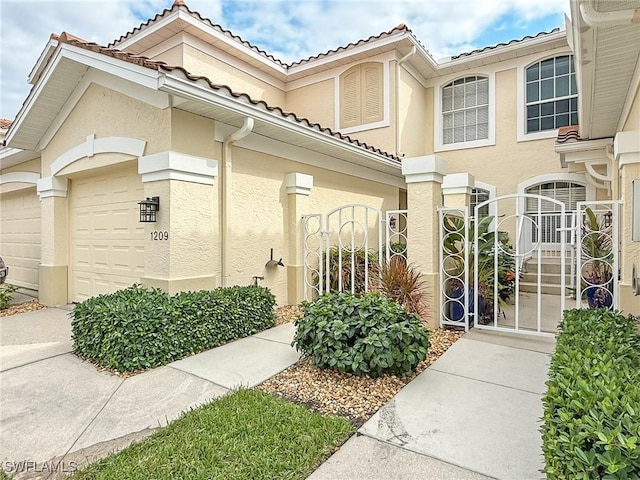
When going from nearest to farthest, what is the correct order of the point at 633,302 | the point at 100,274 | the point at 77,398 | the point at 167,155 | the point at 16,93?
the point at 77,398, the point at 633,302, the point at 167,155, the point at 100,274, the point at 16,93

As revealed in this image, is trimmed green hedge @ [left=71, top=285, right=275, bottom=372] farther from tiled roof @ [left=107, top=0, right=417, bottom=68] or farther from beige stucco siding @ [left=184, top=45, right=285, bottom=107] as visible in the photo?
tiled roof @ [left=107, top=0, right=417, bottom=68]

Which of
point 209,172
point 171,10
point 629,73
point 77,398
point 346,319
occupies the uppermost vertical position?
point 171,10

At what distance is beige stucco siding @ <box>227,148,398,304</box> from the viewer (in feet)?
22.4

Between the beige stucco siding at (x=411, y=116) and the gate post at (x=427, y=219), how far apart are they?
5.48 metres

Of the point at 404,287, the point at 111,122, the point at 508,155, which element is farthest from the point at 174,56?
the point at 508,155

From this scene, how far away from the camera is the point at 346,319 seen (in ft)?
14.8

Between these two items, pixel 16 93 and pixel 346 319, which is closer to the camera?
pixel 346 319

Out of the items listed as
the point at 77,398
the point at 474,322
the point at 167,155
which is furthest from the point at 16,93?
the point at 474,322

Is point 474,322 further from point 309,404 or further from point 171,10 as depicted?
point 171,10

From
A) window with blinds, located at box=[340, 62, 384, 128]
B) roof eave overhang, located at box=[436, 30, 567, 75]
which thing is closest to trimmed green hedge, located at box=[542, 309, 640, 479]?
window with blinds, located at box=[340, 62, 384, 128]

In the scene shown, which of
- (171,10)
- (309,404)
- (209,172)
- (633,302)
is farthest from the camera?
(171,10)

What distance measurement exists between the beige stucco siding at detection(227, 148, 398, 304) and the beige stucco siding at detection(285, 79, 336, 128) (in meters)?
4.81

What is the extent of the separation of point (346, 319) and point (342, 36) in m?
10.4

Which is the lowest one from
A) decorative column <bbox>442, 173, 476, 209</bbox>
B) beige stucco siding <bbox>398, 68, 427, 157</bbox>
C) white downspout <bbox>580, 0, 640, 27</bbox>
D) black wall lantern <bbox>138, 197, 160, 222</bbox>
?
black wall lantern <bbox>138, 197, 160, 222</bbox>
